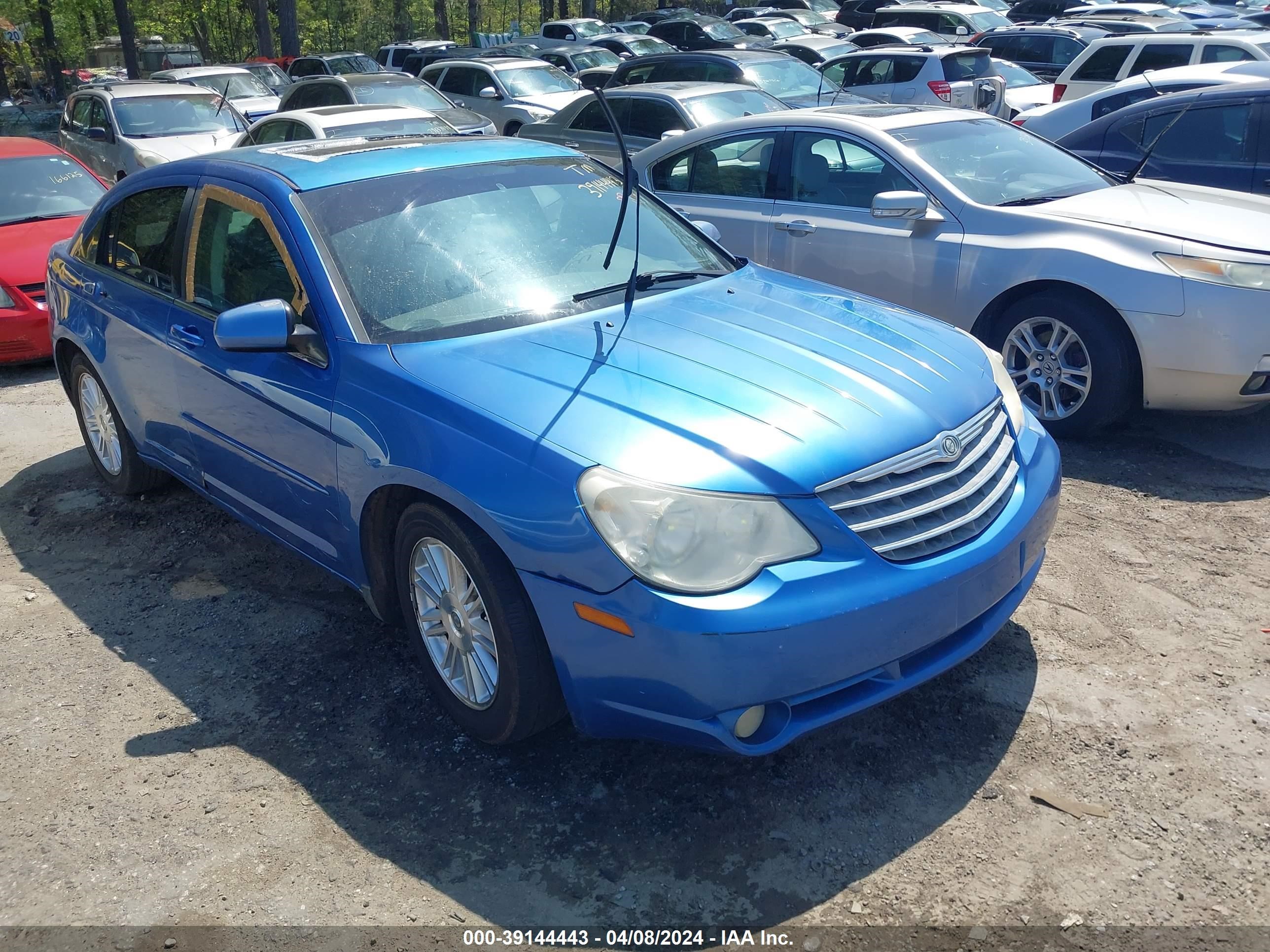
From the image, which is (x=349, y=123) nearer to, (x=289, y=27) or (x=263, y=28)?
(x=289, y=27)

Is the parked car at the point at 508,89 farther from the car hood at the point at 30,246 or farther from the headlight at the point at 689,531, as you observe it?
the headlight at the point at 689,531

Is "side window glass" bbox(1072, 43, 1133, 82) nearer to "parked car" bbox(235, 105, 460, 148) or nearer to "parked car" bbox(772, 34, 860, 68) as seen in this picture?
"parked car" bbox(772, 34, 860, 68)

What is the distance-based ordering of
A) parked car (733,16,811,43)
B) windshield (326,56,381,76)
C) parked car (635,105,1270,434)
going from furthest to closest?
parked car (733,16,811,43) → windshield (326,56,381,76) → parked car (635,105,1270,434)

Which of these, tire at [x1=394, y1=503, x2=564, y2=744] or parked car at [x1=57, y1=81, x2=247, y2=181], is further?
parked car at [x1=57, y1=81, x2=247, y2=181]

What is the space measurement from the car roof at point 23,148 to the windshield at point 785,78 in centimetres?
800

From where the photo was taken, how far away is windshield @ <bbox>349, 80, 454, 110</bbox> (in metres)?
14.2

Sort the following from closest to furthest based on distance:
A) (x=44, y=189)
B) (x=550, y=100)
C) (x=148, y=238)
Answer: (x=148, y=238) < (x=44, y=189) < (x=550, y=100)

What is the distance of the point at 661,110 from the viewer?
35.7 ft

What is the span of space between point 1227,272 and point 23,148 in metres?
9.14

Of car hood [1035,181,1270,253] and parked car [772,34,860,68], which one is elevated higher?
car hood [1035,181,1270,253]

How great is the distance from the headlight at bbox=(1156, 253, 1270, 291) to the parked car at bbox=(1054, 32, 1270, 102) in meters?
9.08

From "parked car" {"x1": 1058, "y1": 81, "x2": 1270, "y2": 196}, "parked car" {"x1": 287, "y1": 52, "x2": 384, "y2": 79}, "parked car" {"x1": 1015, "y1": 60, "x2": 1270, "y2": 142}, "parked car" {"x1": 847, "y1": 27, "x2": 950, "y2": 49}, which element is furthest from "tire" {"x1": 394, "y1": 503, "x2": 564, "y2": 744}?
"parked car" {"x1": 847, "y1": 27, "x2": 950, "y2": 49}

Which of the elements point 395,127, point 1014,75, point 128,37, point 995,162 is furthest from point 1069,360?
point 128,37

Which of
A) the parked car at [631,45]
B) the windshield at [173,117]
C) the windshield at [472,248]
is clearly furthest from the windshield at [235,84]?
the windshield at [472,248]
